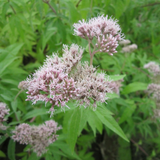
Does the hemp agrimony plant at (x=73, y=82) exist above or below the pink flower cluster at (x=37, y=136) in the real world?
above

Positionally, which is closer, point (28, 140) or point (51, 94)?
point (51, 94)

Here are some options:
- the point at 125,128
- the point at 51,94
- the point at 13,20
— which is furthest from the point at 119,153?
the point at 13,20

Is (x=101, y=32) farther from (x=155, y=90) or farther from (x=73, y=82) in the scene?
(x=155, y=90)

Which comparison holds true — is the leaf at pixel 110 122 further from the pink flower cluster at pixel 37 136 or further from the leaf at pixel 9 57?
the leaf at pixel 9 57

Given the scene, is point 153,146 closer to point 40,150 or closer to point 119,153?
point 119,153

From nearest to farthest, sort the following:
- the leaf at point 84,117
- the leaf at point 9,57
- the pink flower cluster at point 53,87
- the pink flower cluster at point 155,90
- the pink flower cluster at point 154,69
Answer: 1. the pink flower cluster at point 53,87
2. the leaf at point 84,117
3. the leaf at point 9,57
4. the pink flower cluster at point 155,90
5. the pink flower cluster at point 154,69

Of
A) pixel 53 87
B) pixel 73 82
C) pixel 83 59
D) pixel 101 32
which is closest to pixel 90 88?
pixel 73 82

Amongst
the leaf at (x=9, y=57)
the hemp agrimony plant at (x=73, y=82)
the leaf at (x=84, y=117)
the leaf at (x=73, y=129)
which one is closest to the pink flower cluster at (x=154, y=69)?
the hemp agrimony plant at (x=73, y=82)

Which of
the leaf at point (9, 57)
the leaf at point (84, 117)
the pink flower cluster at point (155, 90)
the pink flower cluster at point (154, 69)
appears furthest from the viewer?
the pink flower cluster at point (154, 69)
